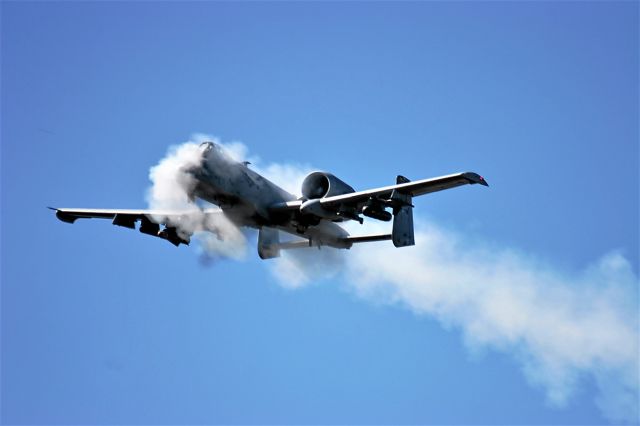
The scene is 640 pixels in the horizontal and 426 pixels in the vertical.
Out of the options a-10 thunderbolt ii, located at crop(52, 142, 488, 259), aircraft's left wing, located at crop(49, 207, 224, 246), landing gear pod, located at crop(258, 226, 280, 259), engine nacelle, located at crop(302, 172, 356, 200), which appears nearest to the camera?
a-10 thunderbolt ii, located at crop(52, 142, 488, 259)

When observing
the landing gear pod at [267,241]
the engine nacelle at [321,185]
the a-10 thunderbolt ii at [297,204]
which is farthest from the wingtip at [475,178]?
the landing gear pod at [267,241]

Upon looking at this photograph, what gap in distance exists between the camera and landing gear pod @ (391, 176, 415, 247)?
118ft

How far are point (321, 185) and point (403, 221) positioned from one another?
376 centimetres

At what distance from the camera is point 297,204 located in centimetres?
3728

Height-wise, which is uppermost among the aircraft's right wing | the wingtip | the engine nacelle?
the engine nacelle

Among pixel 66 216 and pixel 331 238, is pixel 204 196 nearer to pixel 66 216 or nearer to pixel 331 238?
pixel 331 238

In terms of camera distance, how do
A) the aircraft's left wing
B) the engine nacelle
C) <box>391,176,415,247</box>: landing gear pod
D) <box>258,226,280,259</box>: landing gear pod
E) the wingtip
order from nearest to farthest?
the wingtip → <box>391,176,415,247</box>: landing gear pod → the engine nacelle → <box>258,226,280,259</box>: landing gear pod → the aircraft's left wing

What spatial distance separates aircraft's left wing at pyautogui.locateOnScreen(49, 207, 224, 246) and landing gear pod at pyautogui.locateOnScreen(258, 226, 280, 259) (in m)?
2.05

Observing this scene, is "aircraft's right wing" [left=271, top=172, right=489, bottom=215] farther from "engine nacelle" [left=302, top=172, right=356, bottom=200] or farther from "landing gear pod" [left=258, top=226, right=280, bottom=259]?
"landing gear pod" [left=258, top=226, right=280, bottom=259]

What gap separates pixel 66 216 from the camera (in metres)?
43.8

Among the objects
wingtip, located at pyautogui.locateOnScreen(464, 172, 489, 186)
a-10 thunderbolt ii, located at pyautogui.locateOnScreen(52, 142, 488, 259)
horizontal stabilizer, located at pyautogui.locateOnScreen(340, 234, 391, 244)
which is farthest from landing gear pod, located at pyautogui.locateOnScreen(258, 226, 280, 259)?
wingtip, located at pyautogui.locateOnScreen(464, 172, 489, 186)

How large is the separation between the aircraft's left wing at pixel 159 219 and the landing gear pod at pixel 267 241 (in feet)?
6.74

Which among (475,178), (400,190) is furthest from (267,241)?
(475,178)

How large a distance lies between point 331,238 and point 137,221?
929cm
